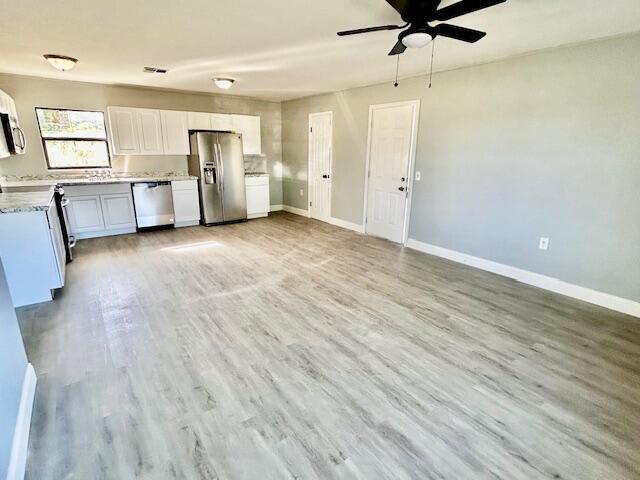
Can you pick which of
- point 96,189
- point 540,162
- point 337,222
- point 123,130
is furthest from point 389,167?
point 96,189

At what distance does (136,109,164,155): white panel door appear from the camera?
555 centimetres

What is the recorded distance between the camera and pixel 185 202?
5879 millimetres

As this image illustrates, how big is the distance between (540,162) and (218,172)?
4998 mm

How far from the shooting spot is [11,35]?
287 centimetres

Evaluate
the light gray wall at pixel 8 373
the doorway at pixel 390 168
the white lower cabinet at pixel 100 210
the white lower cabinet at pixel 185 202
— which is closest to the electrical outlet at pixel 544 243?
the doorway at pixel 390 168

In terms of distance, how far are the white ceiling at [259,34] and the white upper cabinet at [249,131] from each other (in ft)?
6.73

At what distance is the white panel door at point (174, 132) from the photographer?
18.9 ft

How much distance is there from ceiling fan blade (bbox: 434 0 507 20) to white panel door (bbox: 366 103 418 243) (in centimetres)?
265

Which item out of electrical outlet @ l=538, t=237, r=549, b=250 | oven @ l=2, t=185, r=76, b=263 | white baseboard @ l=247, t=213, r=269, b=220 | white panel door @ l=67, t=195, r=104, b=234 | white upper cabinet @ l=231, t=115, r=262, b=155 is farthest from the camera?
white baseboard @ l=247, t=213, r=269, b=220

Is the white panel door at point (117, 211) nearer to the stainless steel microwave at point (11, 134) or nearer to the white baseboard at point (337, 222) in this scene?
the stainless steel microwave at point (11, 134)

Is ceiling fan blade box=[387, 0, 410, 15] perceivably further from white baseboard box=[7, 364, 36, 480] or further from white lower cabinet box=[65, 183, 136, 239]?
white lower cabinet box=[65, 183, 136, 239]

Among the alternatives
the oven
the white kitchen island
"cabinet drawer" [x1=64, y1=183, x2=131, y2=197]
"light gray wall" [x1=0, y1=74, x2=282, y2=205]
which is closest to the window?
"light gray wall" [x1=0, y1=74, x2=282, y2=205]

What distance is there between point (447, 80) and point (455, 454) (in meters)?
4.14

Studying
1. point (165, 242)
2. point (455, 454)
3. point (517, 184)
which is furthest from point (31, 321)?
point (517, 184)
